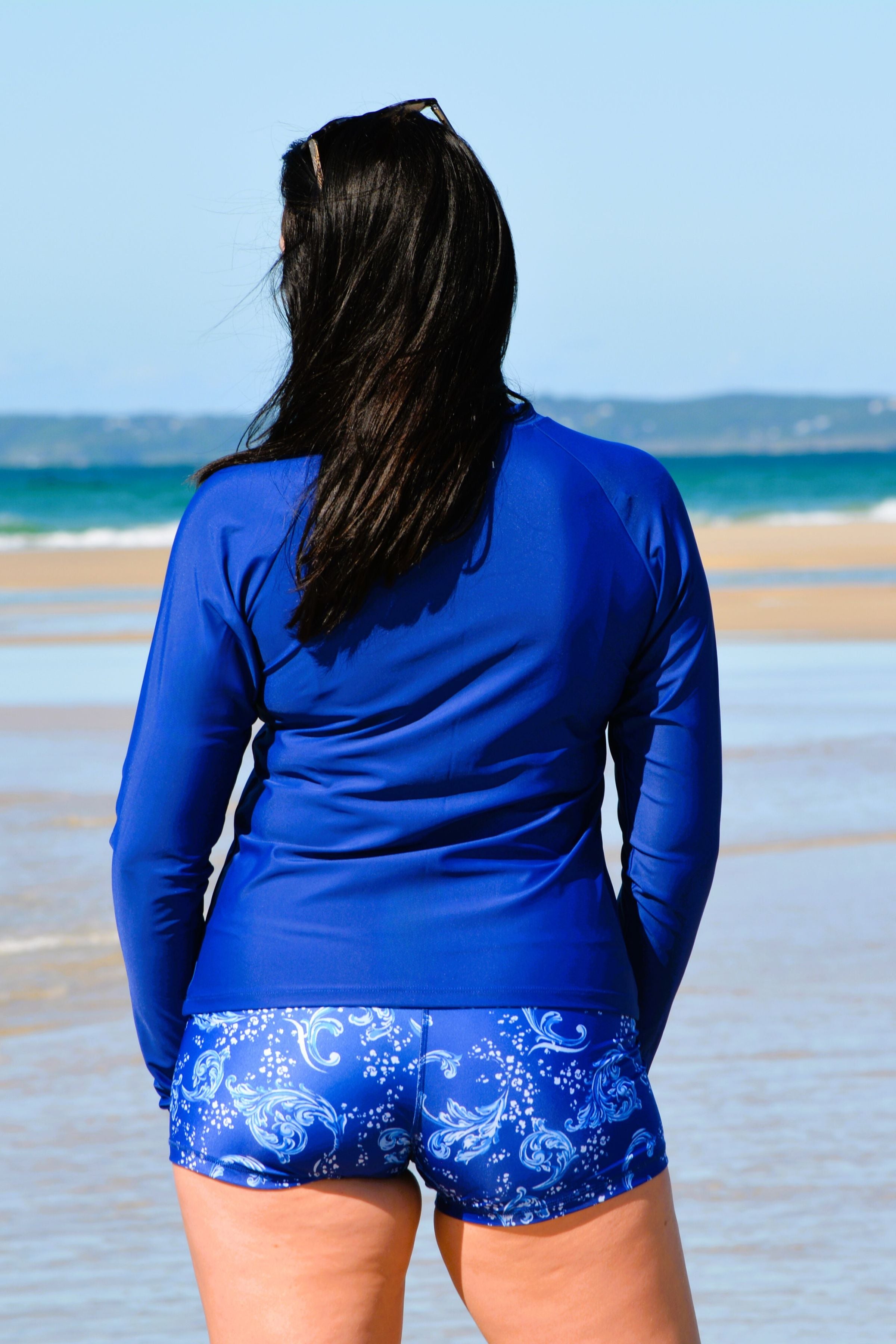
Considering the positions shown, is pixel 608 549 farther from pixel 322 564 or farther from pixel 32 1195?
pixel 32 1195

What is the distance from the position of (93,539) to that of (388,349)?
124 feet

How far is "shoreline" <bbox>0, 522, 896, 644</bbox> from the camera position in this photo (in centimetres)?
1596

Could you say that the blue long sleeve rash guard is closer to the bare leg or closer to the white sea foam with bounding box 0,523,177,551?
the bare leg

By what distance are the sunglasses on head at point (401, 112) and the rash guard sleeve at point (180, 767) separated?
12.3 inches

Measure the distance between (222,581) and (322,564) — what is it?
0.10m

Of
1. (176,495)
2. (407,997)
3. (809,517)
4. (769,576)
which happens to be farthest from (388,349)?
(176,495)

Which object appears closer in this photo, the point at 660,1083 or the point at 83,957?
the point at 660,1083

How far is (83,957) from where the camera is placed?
206 inches

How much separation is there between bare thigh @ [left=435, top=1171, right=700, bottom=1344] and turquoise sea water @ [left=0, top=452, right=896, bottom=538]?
29.4 metres

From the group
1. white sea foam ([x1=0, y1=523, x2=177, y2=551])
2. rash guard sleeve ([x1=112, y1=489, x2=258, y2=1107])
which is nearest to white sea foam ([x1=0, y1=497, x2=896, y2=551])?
white sea foam ([x1=0, y1=523, x2=177, y2=551])

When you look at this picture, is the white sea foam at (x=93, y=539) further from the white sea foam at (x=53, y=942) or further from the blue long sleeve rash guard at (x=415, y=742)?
the blue long sleeve rash guard at (x=415, y=742)

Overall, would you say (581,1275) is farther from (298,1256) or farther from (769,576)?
(769,576)

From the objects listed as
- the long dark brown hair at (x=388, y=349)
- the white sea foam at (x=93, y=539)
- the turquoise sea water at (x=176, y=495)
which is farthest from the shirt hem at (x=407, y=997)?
the white sea foam at (x=93, y=539)

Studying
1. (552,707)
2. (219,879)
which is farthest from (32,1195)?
(552,707)
